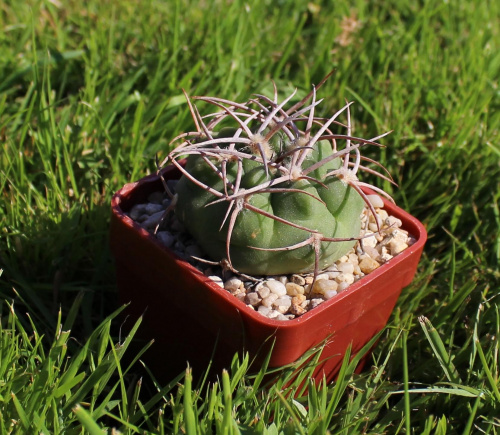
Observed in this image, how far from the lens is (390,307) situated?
173 cm

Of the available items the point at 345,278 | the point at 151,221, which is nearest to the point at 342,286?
the point at 345,278

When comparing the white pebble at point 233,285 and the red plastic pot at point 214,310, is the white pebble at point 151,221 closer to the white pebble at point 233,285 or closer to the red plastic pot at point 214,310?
the red plastic pot at point 214,310

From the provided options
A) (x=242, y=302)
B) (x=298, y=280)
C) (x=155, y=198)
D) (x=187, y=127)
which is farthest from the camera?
(x=187, y=127)

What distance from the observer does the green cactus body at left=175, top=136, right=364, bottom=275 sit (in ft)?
4.69

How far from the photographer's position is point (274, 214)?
145cm

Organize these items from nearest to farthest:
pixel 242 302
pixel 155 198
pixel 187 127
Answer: pixel 242 302
pixel 155 198
pixel 187 127

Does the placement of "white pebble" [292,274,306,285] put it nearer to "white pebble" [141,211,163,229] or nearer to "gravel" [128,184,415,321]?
"gravel" [128,184,415,321]

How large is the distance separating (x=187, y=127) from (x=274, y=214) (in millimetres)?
902

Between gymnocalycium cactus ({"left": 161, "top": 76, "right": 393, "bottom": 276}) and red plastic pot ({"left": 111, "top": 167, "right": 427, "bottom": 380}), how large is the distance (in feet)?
0.28

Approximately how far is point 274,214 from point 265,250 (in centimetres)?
7

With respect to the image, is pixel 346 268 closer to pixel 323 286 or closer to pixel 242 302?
pixel 323 286

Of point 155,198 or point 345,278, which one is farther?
point 155,198

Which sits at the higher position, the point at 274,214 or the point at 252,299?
the point at 274,214

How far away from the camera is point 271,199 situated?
4.77ft
